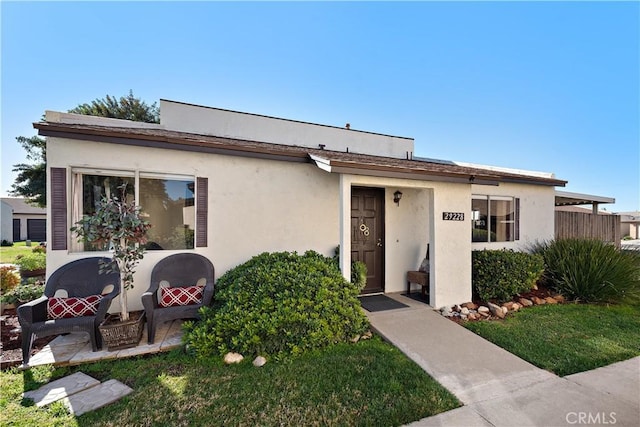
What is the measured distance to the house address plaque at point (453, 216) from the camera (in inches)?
222

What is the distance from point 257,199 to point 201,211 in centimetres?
111

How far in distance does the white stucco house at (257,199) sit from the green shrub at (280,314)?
78 cm

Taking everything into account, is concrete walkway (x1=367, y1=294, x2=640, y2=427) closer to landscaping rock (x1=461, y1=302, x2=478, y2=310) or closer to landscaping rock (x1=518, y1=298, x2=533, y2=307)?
landscaping rock (x1=461, y1=302, x2=478, y2=310)

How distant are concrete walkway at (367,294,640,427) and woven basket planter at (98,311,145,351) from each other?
11.9 feet

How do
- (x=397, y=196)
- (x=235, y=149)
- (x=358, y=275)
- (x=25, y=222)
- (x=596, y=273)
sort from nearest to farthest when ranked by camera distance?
(x=235, y=149) < (x=358, y=275) < (x=596, y=273) < (x=397, y=196) < (x=25, y=222)

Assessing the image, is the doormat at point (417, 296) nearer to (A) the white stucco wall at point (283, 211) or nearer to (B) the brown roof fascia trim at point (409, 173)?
(A) the white stucco wall at point (283, 211)

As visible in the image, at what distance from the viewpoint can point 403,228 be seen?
264 inches

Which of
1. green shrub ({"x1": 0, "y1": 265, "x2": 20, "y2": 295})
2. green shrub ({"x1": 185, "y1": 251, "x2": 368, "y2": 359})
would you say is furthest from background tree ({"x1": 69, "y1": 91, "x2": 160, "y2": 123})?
green shrub ({"x1": 185, "y1": 251, "x2": 368, "y2": 359})

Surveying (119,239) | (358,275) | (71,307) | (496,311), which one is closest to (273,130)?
(358,275)

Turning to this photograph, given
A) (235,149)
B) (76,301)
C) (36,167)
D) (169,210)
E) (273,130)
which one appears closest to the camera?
(76,301)

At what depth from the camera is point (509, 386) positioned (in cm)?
298

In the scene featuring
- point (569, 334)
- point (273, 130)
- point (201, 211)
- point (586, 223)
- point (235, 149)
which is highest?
point (273, 130)

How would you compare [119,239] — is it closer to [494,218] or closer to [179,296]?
[179,296]

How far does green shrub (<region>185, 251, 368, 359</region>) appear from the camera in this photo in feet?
11.6
